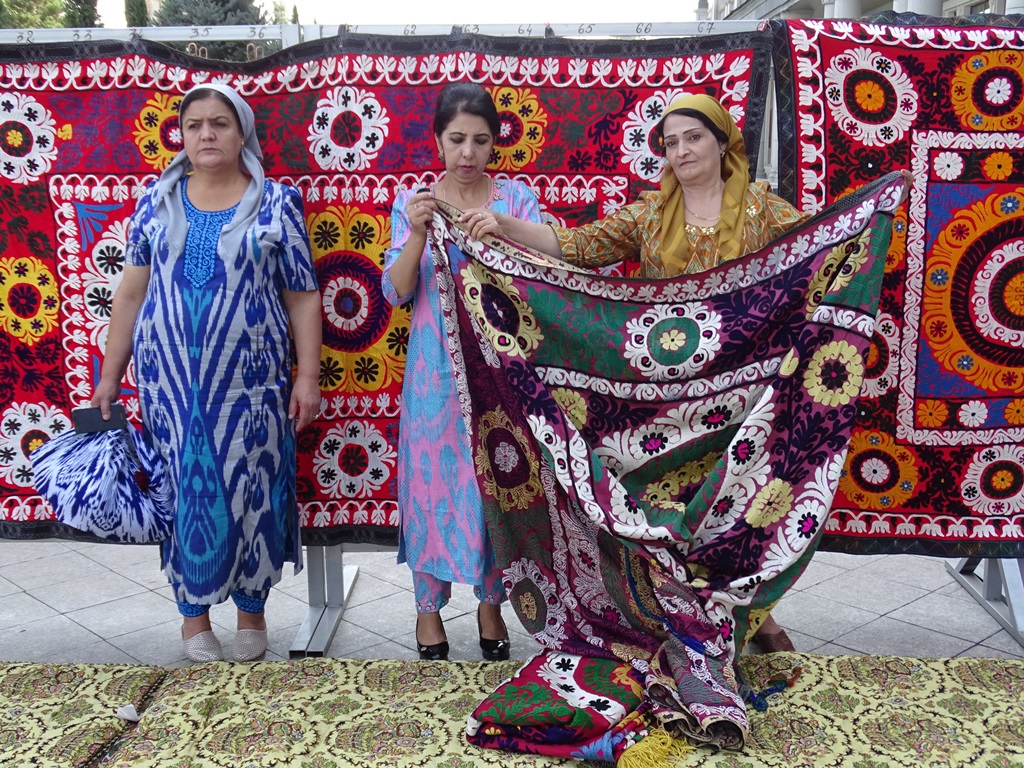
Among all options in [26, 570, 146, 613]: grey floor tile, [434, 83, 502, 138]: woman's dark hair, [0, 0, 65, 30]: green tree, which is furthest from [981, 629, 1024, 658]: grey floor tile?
[0, 0, 65, 30]: green tree

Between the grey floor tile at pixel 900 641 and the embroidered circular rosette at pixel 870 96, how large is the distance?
5.05 ft

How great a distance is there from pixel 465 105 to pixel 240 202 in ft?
2.25

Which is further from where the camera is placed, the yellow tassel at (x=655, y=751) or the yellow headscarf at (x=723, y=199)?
the yellow headscarf at (x=723, y=199)

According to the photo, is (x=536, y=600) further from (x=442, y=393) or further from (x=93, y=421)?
(x=93, y=421)

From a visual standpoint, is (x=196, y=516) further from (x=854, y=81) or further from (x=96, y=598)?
(x=854, y=81)

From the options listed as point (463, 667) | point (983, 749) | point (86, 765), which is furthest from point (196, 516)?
point (983, 749)

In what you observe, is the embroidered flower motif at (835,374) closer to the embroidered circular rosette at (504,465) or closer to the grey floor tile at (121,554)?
the embroidered circular rosette at (504,465)

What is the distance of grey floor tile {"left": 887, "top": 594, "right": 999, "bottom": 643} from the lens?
2818mm

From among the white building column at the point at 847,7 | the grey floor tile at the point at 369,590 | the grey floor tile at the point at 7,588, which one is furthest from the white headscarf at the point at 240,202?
the white building column at the point at 847,7

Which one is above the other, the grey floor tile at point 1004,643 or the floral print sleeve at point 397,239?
the floral print sleeve at point 397,239

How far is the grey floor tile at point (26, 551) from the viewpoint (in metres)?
3.59

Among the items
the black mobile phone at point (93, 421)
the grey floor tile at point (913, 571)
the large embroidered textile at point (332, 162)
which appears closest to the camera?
the black mobile phone at point (93, 421)

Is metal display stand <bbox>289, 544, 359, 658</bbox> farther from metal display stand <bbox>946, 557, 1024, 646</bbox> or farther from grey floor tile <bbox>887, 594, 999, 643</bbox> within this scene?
metal display stand <bbox>946, 557, 1024, 646</bbox>

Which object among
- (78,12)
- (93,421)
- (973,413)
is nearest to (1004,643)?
(973,413)
